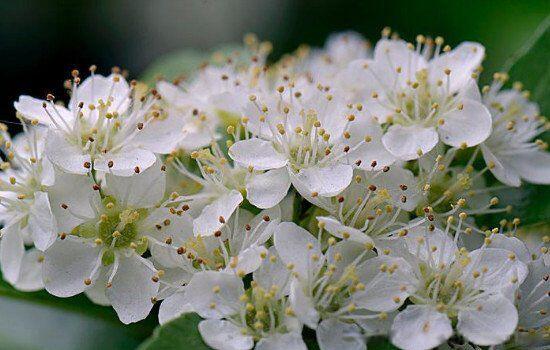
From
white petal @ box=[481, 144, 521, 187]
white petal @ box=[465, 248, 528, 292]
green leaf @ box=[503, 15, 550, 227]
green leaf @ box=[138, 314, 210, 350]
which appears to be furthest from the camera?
green leaf @ box=[503, 15, 550, 227]

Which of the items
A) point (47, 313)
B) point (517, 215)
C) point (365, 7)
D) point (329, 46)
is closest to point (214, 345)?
point (517, 215)

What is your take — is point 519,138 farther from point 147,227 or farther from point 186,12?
point 186,12

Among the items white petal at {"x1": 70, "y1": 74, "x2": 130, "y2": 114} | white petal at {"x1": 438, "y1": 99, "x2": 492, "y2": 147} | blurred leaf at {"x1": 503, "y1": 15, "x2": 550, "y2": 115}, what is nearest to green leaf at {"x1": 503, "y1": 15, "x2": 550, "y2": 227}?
blurred leaf at {"x1": 503, "y1": 15, "x2": 550, "y2": 115}

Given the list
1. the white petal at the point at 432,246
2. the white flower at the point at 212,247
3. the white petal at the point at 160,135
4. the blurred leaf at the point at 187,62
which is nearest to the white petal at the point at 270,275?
the white flower at the point at 212,247

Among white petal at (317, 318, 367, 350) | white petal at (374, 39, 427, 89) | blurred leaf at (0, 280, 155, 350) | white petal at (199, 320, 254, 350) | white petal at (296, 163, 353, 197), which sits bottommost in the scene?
blurred leaf at (0, 280, 155, 350)

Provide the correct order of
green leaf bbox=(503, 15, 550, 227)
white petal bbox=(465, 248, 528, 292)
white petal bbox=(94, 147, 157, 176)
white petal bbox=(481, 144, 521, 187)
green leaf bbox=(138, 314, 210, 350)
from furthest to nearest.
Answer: green leaf bbox=(503, 15, 550, 227) → white petal bbox=(481, 144, 521, 187) → white petal bbox=(94, 147, 157, 176) → white petal bbox=(465, 248, 528, 292) → green leaf bbox=(138, 314, 210, 350)

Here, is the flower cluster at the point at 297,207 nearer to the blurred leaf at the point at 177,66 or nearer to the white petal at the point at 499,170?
the white petal at the point at 499,170

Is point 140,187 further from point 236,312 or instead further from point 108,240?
point 236,312

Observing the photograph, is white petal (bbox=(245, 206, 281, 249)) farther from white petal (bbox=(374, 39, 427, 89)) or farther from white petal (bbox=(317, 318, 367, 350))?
white petal (bbox=(374, 39, 427, 89))
